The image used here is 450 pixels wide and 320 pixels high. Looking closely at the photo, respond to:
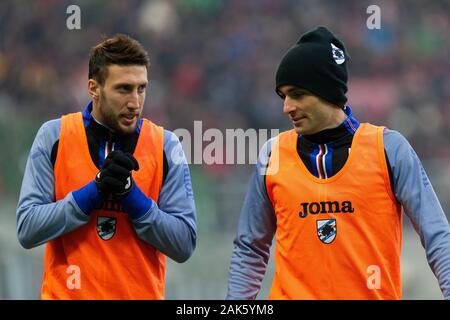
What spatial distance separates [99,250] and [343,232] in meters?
1.06

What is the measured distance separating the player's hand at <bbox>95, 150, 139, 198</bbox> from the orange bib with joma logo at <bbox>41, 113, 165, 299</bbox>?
233mm

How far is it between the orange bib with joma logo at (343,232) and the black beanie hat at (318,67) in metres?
0.25

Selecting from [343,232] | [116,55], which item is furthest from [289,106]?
[116,55]

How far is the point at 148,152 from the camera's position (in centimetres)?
496

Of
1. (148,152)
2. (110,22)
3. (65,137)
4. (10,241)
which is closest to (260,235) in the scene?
(148,152)

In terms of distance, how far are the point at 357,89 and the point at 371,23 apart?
147cm

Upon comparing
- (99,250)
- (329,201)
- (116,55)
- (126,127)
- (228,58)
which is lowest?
(99,250)

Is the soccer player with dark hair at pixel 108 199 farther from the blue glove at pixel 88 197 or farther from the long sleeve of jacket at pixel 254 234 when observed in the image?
the long sleeve of jacket at pixel 254 234

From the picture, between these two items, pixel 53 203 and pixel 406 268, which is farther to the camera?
pixel 406 268

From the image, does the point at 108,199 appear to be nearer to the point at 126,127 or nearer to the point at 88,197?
the point at 88,197

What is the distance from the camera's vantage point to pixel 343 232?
15.1 ft

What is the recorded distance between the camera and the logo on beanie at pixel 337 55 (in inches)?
191

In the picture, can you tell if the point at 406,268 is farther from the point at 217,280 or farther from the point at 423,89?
the point at 423,89

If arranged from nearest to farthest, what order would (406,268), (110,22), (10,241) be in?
1. (10,241)
2. (406,268)
3. (110,22)
